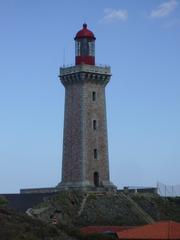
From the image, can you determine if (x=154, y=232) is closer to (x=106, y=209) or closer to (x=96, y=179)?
(x=106, y=209)

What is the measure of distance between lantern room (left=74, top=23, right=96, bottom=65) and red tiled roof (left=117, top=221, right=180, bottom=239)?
980 inches

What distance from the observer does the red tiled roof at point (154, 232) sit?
44625 millimetres

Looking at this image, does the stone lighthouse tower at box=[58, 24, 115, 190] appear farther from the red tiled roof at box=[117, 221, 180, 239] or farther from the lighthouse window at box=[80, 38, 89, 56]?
the red tiled roof at box=[117, 221, 180, 239]

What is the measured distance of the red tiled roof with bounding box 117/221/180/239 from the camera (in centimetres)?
4462

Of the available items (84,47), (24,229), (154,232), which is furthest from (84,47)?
(24,229)

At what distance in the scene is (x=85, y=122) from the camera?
218 feet

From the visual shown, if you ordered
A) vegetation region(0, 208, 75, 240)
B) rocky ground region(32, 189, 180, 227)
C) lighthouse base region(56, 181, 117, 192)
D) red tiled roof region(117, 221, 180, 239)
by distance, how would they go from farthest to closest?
lighthouse base region(56, 181, 117, 192) → rocky ground region(32, 189, 180, 227) → red tiled roof region(117, 221, 180, 239) → vegetation region(0, 208, 75, 240)

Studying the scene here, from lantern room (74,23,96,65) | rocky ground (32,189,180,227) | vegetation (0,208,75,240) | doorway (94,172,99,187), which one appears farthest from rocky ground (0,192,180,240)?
lantern room (74,23,96,65)

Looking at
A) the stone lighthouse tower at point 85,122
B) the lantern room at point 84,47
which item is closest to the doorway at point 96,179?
the stone lighthouse tower at point 85,122

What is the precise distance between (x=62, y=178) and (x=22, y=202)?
5.64 meters

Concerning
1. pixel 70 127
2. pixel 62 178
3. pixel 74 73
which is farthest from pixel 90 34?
pixel 62 178

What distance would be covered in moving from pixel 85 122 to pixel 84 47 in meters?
6.90

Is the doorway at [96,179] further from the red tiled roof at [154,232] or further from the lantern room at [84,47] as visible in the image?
the red tiled roof at [154,232]

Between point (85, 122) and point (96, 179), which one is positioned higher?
point (85, 122)
